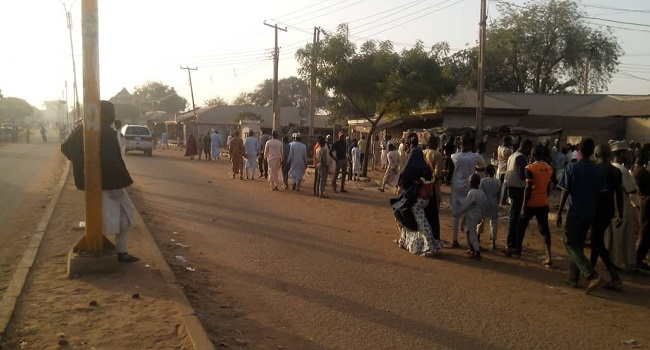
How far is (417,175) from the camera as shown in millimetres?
8570

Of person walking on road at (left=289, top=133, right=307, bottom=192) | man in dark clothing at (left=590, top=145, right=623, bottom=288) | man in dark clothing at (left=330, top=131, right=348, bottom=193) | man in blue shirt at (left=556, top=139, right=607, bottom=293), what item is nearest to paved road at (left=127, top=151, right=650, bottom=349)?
Answer: man in dark clothing at (left=590, top=145, right=623, bottom=288)

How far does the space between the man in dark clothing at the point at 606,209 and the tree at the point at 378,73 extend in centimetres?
1416

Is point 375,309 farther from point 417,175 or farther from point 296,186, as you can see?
point 296,186

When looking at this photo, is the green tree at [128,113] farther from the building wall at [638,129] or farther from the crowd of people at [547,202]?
the crowd of people at [547,202]

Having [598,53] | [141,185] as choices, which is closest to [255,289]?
[141,185]

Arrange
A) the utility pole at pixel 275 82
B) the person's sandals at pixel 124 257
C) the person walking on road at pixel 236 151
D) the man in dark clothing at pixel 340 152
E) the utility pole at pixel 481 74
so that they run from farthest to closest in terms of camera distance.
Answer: the utility pole at pixel 275 82
the person walking on road at pixel 236 151
the utility pole at pixel 481 74
the man in dark clothing at pixel 340 152
the person's sandals at pixel 124 257

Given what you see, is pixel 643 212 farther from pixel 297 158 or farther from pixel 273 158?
pixel 273 158

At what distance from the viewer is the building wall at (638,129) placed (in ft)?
93.2

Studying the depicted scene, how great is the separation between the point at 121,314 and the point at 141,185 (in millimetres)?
12915

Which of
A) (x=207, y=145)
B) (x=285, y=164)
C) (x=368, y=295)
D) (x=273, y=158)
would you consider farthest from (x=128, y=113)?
(x=368, y=295)

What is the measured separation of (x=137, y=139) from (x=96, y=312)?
1183 inches

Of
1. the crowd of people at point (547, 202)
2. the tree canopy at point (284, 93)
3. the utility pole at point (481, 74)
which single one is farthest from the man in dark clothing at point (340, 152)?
the tree canopy at point (284, 93)

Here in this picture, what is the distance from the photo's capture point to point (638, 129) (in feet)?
95.0

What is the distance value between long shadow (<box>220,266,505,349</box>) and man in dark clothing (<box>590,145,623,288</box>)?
2.66m
